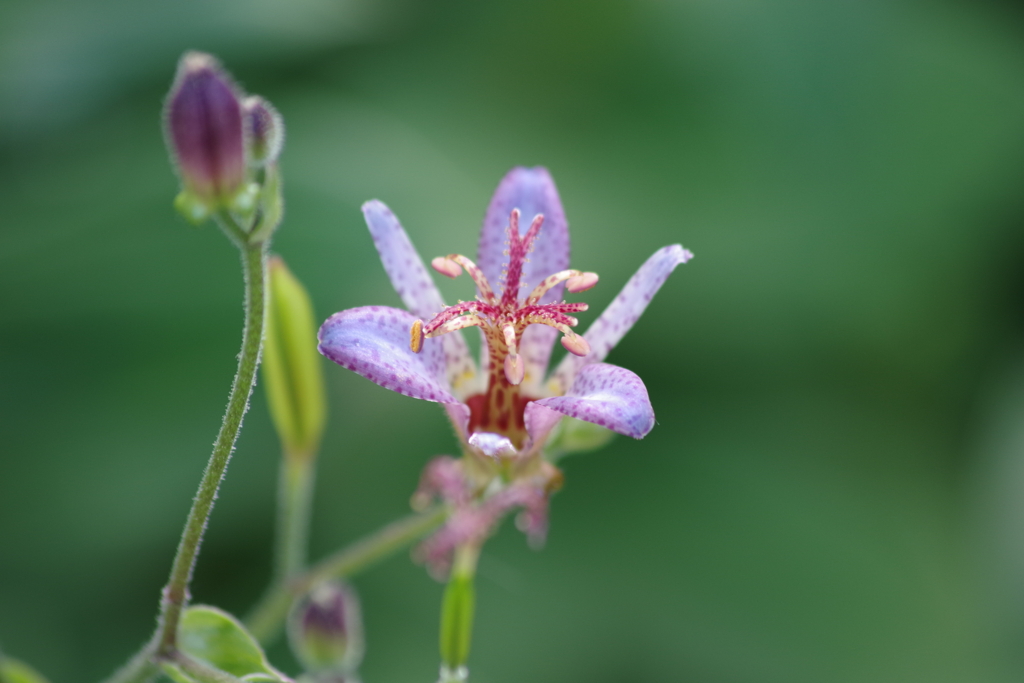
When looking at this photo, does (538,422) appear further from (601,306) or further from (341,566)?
(601,306)

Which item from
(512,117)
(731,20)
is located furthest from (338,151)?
(731,20)

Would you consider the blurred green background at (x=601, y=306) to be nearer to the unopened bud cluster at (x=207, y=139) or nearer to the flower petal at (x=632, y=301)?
the flower petal at (x=632, y=301)

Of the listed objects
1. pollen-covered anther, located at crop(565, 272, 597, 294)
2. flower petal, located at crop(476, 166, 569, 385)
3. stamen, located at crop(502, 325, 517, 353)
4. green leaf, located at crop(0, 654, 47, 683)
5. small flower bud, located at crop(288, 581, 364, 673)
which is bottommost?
green leaf, located at crop(0, 654, 47, 683)

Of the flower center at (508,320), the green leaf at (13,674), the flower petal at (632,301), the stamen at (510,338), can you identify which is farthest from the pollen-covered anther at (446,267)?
the green leaf at (13,674)

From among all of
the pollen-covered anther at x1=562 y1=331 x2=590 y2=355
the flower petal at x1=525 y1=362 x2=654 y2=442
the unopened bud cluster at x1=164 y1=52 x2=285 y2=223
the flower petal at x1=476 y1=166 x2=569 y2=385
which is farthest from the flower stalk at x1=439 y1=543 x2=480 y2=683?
the unopened bud cluster at x1=164 y1=52 x2=285 y2=223

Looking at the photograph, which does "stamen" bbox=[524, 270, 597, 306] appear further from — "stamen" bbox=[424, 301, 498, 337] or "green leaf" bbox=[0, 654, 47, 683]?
"green leaf" bbox=[0, 654, 47, 683]

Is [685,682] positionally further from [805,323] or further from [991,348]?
[991,348]

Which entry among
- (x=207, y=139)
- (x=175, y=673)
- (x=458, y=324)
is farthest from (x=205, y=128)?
(x=175, y=673)
